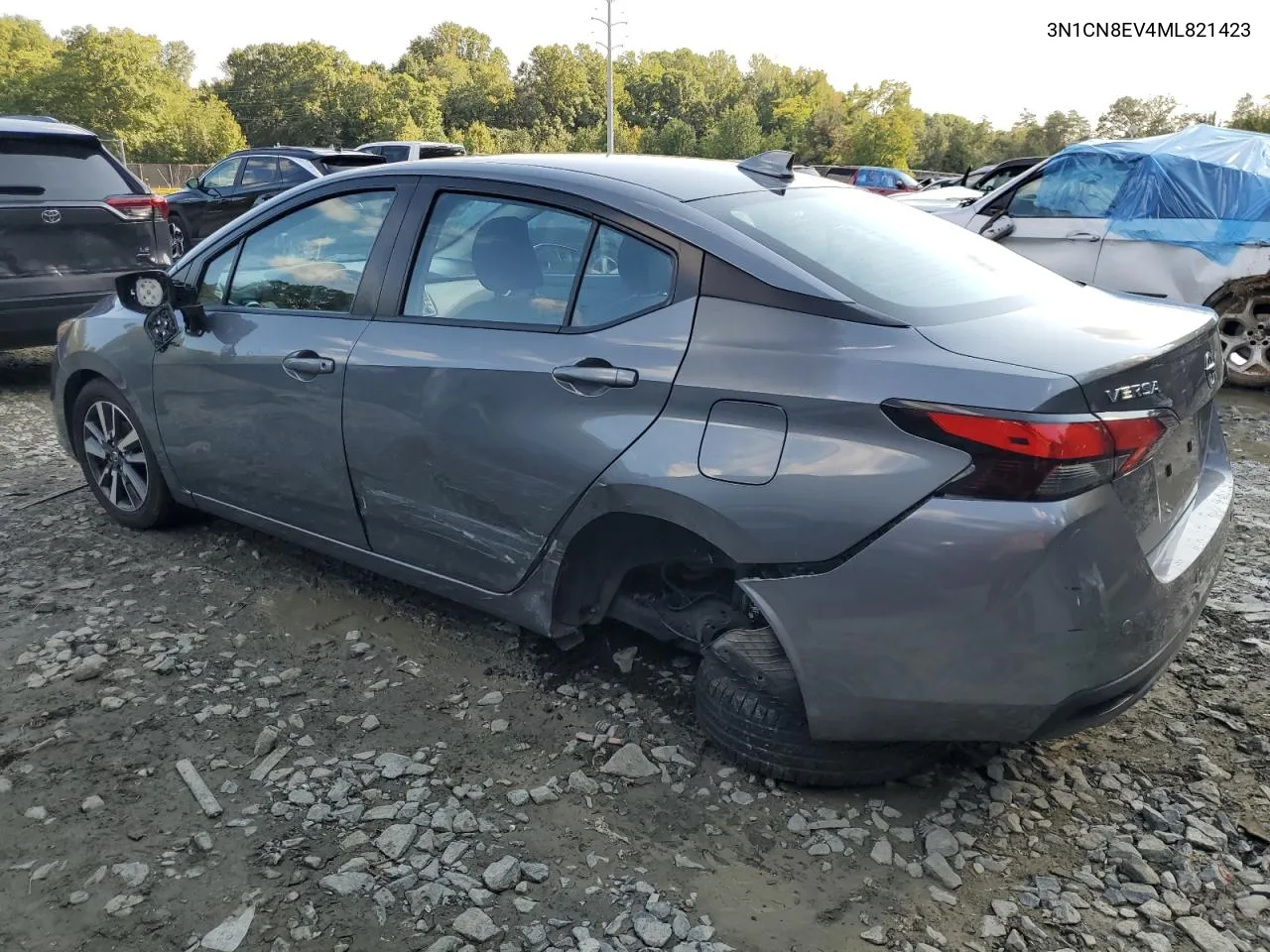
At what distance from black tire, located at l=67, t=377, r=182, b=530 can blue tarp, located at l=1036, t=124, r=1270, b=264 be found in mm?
6921

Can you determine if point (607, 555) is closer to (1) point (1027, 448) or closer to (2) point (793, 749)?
(2) point (793, 749)

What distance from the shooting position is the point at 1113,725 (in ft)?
9.41

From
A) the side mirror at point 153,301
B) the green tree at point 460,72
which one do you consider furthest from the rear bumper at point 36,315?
the green tree at point 460,72

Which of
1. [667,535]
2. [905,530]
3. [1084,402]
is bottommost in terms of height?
[667,535]

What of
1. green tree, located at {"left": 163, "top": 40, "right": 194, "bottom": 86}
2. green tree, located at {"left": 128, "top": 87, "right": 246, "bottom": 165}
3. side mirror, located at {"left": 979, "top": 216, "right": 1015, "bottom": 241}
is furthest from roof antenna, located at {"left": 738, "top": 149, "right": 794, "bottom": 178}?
green tree, located at {"left": 163, "top": 40, "right": 194, "bottom": 86}

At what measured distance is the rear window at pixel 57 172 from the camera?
6535 millimetres

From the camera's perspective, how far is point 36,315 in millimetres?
6570

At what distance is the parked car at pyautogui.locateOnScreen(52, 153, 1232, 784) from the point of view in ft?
6.89

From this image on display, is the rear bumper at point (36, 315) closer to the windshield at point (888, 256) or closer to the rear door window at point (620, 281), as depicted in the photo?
the rear door window at point (620, 281)

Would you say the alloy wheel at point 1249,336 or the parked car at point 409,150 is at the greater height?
the parked car at point 409,150

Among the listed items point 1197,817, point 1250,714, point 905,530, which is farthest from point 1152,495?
point 1250,714

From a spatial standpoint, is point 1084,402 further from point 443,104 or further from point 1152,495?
point 443,104

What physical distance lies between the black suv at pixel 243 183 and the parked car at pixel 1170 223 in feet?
33.1

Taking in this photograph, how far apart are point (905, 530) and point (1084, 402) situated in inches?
17.9
